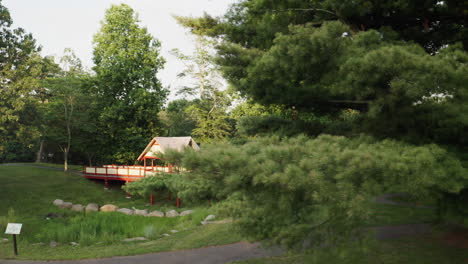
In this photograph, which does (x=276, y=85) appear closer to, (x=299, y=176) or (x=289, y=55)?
(x=289, y=55)

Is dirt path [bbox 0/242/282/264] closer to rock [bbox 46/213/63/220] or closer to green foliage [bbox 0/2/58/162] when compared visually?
rock [bbox 46/213/63/220]

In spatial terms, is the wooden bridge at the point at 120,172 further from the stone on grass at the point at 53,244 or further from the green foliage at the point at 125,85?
the stone on grass at the point at 53,244

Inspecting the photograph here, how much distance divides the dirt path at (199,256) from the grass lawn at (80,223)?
37cm

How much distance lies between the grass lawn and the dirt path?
1.20 ft

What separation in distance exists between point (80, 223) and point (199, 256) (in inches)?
310

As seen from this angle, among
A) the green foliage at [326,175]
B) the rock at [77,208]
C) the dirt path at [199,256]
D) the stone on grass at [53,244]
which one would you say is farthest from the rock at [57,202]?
the green foliage at [326,175]

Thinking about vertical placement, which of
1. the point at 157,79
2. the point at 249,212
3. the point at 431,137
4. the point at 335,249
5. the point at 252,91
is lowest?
the point at 335,249

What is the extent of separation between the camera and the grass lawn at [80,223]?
9.17m

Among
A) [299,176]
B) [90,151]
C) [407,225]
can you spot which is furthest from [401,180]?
[90,151]

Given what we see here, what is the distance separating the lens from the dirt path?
7589 mm

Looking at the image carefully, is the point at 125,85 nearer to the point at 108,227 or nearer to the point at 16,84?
the point at 16,84

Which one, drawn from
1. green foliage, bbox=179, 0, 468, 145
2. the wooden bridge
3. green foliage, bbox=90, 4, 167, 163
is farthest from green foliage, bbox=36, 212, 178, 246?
green foliage, bbox=90, 4, 167, 163

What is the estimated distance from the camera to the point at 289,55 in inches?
228

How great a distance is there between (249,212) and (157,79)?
2205 centimetres
